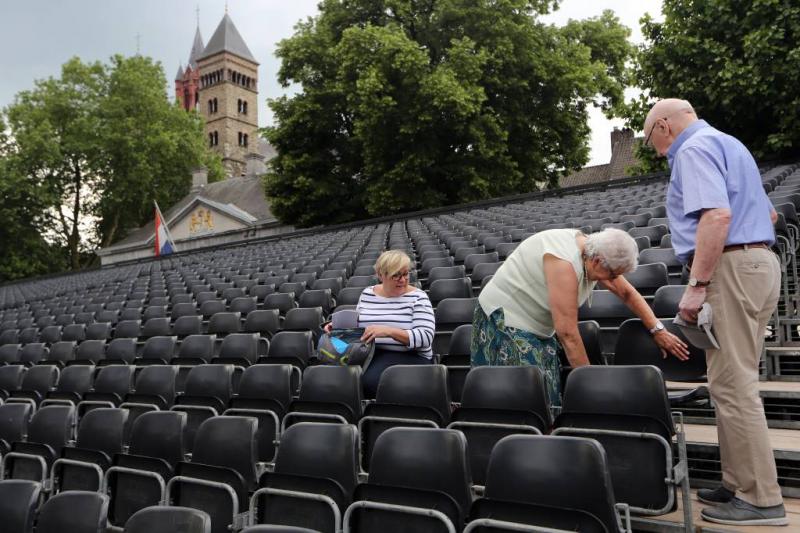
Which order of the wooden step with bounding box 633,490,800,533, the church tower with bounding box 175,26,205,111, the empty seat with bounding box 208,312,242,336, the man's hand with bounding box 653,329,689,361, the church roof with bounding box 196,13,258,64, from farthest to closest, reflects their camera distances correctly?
the church tower with bounding box 175,26,205,111, the church roof with bounding box 196,13,258,64, the empty seat with bounding box 208,312,242,336, the man's hand with bounding box 653,329,689,361, the wooden step with bounding box 633,490,800,533

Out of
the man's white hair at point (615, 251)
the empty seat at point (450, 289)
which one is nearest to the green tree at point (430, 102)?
the empty seat at point (450, 289)

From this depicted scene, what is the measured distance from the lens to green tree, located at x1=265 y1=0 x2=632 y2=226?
77.8 feet

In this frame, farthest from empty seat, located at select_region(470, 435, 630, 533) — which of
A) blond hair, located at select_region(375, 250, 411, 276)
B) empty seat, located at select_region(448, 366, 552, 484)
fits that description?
blond hair, located at select_region(375, 250, 411, 276)

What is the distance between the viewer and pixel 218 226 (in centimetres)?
4288

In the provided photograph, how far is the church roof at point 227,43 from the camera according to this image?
3091 inches

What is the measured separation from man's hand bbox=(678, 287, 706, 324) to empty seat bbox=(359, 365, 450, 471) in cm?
144

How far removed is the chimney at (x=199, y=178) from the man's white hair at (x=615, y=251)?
50.2 m

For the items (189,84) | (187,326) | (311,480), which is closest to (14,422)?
(187,326)

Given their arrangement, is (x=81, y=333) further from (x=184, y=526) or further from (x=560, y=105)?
(x=560, y=105)

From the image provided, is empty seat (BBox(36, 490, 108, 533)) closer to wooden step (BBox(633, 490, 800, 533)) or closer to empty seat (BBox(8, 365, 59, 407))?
wooden step (BBox(633, 490, 800, 533))

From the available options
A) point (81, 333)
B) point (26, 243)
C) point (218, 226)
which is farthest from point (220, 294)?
point (26, 243)

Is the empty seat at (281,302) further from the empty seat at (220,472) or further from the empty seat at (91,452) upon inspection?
the empty seat at (220,472)

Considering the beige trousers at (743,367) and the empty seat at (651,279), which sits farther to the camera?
the empty seat at (651,279)

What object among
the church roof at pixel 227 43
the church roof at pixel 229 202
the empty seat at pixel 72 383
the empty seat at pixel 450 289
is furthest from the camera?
the church roof at pixel 227 43
